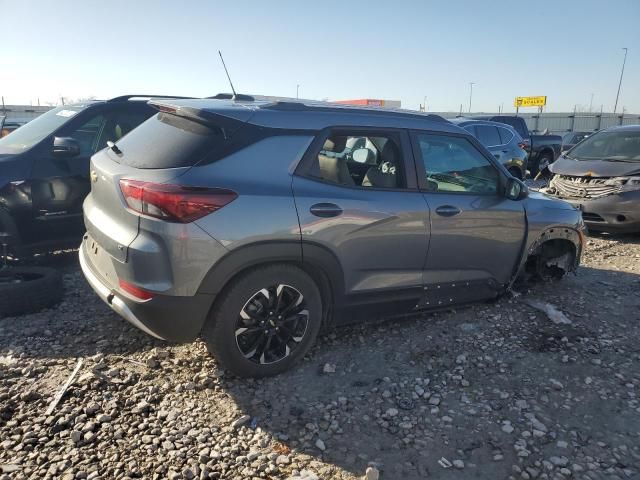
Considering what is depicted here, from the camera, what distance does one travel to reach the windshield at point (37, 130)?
16.8 ft

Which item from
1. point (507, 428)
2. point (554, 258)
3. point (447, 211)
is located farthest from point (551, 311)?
point (507, 428)

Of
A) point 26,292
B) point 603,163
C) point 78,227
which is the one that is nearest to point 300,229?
point 26,292

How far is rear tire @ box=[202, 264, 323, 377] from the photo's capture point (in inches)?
118

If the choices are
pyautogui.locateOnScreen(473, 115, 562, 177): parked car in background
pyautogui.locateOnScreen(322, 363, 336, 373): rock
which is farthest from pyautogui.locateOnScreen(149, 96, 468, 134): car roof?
pyautogui.locateOnScreen(473, 115, 562, 177): parked car in background

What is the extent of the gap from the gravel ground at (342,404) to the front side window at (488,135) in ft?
23.2

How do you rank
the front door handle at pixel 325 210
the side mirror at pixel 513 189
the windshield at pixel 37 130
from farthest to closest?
the windshield at pixel 37 130
the side mirror at pixel 513 189
the front door handle at pixel 325 210

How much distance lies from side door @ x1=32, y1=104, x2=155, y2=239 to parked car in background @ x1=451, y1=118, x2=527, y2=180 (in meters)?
7.44

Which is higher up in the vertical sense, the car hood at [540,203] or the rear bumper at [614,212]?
the car hood at [540,203]

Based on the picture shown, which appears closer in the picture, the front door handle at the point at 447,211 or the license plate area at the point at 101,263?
the license plate area at the point at 101,263

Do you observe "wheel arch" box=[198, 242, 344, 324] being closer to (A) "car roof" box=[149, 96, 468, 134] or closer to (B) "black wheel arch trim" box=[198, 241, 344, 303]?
(B) "black wheel arch trim" box=[198, 241, 344, 303]

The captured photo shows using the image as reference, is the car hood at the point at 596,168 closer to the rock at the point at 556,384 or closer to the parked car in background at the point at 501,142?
the parked car in background at the point at 501,142

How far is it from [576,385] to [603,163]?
17.3 ft

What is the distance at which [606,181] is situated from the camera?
7.11 m

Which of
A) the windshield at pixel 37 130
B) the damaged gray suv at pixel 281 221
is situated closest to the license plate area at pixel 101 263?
the damaged gray suv at pixel 281 221
